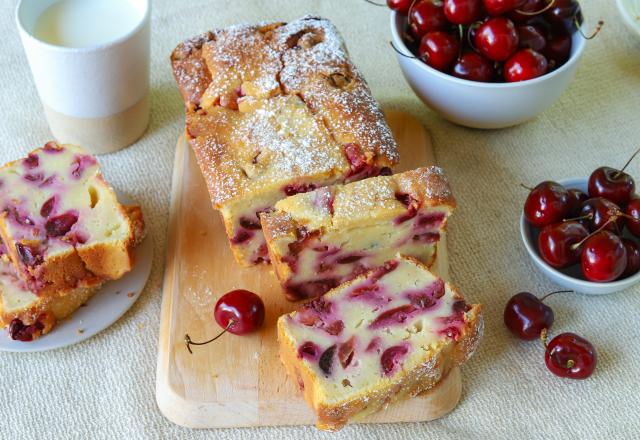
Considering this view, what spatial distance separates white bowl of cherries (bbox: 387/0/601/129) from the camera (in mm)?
3115

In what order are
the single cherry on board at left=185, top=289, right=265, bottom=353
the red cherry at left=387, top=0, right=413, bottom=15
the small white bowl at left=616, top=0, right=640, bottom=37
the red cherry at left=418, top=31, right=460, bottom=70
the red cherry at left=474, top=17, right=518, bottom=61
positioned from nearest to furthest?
the single cherry on board at left=185, top=289, right=265, bottom=353 → the red cherry at left=474, top=17, right=518, bottom=61 → the red cherry at left=418, top=31, right=460, bottom=70 → the red cherry at left=387, top=0, right=413, bottom=15 → the small white bowl at left=616, top=0, right=640, bottom=37

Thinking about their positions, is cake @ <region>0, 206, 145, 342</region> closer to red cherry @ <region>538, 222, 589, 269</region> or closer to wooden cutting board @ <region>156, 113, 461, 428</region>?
wooden cutting board @ <region>156, 113, 461, 428</region>

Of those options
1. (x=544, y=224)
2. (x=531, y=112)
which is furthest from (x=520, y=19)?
(x=544, y=224)

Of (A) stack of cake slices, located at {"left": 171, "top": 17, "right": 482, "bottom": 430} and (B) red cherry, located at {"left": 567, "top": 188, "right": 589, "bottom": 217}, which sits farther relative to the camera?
(B) red cherry, located at {"left": 567, "top": 188, "right": 589, "bottom": 217}

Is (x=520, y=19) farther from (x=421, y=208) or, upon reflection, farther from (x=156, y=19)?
(x=156, y=19)

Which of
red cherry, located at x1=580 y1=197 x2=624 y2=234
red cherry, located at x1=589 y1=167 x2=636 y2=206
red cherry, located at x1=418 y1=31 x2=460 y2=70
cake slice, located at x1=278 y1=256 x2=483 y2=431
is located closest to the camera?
cake slice, located at x1=278 y1=256 x2=483 y2=431

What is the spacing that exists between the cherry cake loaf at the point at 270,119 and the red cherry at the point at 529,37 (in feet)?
2.17

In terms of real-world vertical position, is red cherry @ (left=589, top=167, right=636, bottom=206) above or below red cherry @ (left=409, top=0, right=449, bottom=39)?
below

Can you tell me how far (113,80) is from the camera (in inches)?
127

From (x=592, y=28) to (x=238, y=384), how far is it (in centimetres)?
269

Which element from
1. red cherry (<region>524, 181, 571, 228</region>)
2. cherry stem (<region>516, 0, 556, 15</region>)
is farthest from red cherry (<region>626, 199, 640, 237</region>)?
cherry stem (<region>516, 0, 556, 15</region>)

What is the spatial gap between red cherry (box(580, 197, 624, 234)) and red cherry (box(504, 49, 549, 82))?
575 mm

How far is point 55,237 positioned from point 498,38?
1838 mm

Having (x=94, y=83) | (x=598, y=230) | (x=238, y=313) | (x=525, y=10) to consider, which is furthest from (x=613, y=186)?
(x=94, y=83)
